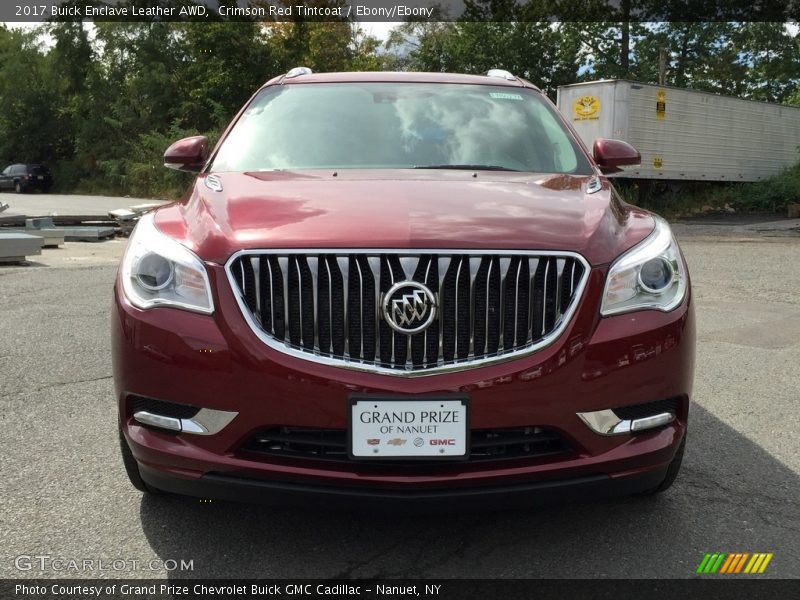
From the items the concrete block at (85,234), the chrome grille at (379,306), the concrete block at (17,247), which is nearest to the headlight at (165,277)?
the chrome grille at (379,306)

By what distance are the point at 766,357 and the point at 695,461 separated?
7.73ft

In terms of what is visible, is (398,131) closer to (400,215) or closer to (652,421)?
(400,215)

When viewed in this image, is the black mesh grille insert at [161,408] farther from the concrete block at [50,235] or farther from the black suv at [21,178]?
the black suv at [21,178]

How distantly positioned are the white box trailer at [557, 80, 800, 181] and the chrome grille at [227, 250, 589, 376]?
1477 cm

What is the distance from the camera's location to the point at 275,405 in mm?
2254

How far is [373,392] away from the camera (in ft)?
7.34

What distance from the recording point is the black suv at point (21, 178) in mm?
42094

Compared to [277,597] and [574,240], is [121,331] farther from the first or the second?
[574,240]

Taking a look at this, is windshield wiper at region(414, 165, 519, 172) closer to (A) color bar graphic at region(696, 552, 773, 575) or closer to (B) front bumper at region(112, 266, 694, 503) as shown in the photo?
(B) front bumper at region(112, 266, 694, 503)

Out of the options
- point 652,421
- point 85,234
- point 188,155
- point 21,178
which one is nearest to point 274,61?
point 21,178

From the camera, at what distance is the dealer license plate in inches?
88.0

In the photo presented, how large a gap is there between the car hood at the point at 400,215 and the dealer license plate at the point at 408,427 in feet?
1.47

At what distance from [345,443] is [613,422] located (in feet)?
2.59

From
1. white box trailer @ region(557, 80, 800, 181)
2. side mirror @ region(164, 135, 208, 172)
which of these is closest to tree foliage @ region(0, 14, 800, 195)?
white box trailer @ region(557, 80, 800, 181)
